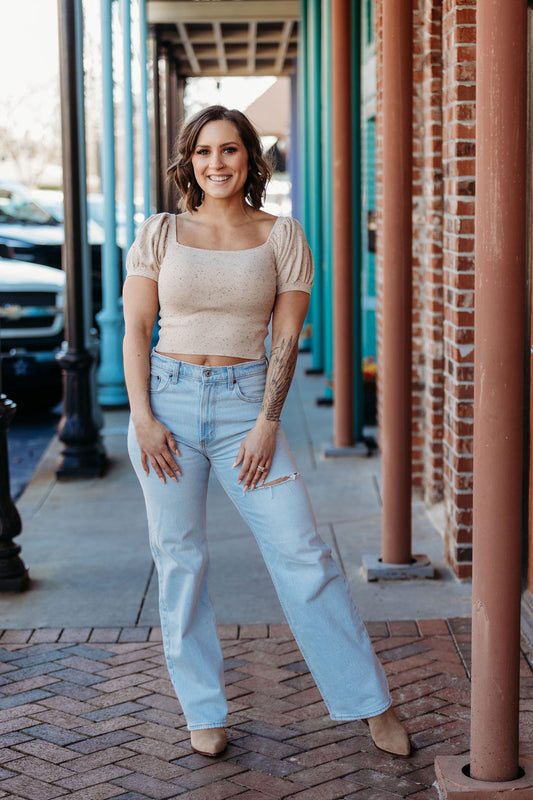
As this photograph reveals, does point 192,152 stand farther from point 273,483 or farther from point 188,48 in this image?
point 188,48

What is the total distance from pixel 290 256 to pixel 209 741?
4.51 ft

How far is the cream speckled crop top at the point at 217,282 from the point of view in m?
2.86

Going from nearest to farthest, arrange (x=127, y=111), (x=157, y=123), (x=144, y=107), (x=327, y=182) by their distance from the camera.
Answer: (x=327, y=182) < (x=127, y=111) < (x=144, y=107) < (x=157, y=123)

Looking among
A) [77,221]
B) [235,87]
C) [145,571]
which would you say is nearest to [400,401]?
[145,571]

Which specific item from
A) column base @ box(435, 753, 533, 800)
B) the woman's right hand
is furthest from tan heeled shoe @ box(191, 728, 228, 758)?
the woman's right hand

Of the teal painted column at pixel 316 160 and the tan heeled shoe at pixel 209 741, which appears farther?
the teal painted column at pixel 316 160

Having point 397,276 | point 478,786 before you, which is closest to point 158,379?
point 478,786

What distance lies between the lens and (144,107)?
11102 millimetres

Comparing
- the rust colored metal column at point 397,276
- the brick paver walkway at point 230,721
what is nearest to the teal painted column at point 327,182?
the rust colored metal column at point 397,276

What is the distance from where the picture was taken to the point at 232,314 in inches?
114

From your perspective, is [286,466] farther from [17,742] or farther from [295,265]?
[17,742]

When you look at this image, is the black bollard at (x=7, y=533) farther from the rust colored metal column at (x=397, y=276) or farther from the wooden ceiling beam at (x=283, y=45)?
the wooden ceiling beam at (x=283, y=45)

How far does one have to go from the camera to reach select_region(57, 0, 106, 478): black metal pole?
650cm

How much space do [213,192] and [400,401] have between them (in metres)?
1.74
